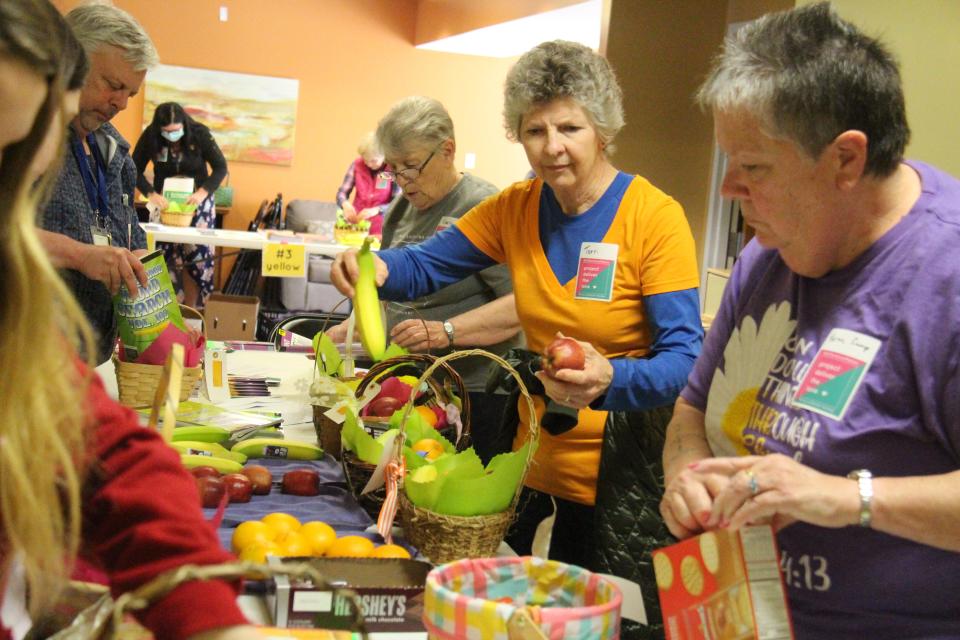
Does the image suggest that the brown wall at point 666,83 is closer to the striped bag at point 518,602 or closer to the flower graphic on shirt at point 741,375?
the flower graphic on shirt at point 741,375

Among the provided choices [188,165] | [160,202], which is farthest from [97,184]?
[188,165]

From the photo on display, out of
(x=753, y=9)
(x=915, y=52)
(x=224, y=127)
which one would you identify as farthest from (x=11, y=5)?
(x=224, y=127)

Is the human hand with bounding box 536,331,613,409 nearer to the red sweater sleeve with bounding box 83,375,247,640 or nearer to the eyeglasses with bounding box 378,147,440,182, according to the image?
the red sweater sleeve with bounding box 83,375,247,640

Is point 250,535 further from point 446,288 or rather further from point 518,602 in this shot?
point 446,288

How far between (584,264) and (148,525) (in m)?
1.40

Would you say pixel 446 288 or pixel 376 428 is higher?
pixel 446 288

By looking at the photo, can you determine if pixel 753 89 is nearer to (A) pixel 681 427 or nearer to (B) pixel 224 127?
(A) pixel 681 427

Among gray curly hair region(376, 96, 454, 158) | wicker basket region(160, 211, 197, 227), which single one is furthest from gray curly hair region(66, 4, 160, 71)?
wicker basket region(160, 211, 197, 227)

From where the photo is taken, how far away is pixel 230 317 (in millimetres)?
4883

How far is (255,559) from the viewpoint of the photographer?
158 cm

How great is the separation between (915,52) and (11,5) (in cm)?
357

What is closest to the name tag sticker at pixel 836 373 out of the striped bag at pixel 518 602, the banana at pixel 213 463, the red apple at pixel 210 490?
the striped bag at pixel 518 602

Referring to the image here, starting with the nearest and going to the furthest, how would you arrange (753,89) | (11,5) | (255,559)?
(11,5)
(753,89)
(255,559)

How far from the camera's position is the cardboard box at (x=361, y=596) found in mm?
1423
